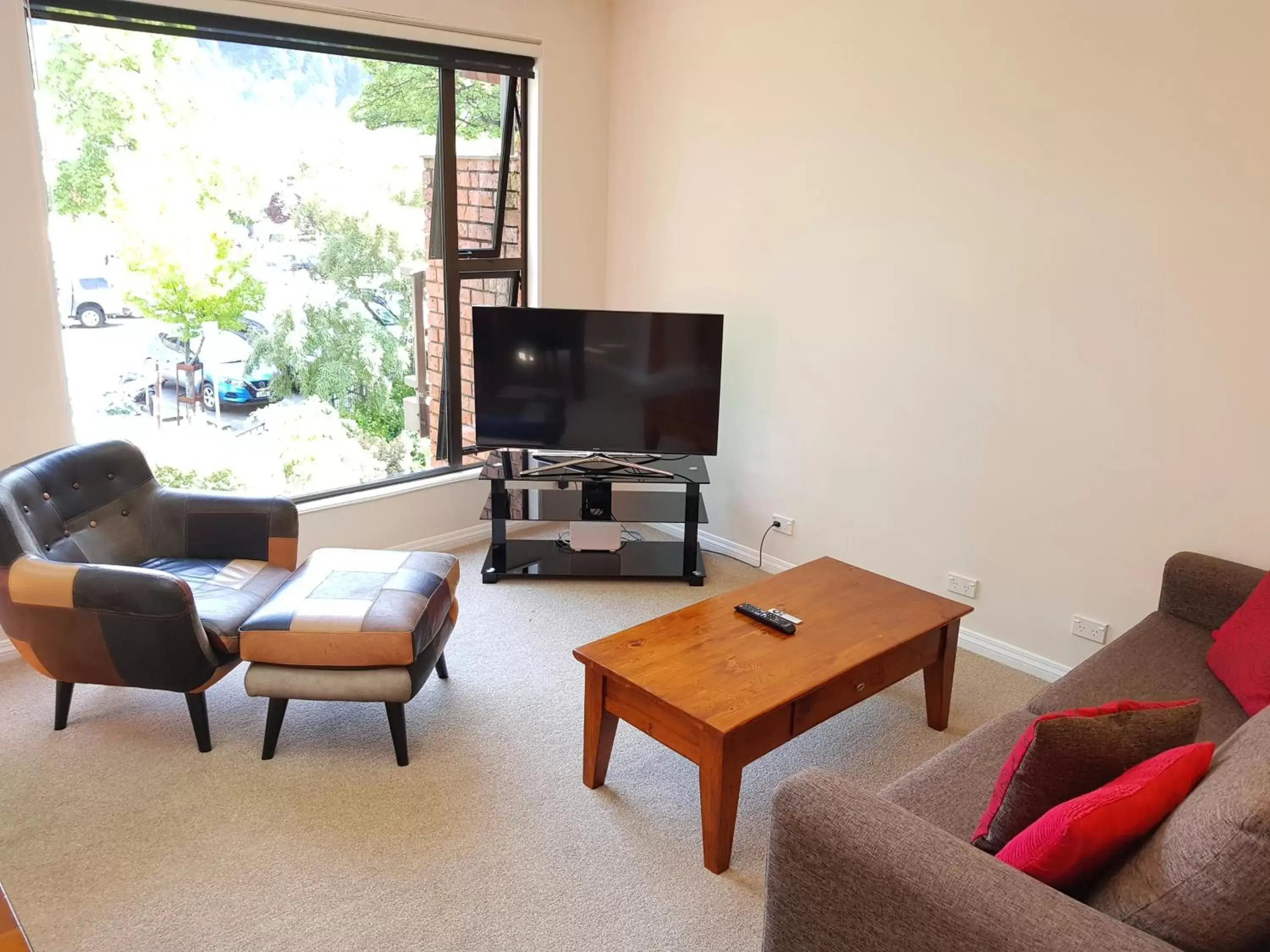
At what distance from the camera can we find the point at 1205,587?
2883mm

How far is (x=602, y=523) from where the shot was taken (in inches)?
177

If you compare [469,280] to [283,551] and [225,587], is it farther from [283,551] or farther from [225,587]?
[225,587]

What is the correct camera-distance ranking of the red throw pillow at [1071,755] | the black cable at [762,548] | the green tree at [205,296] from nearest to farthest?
the red throw pillow at [1071,755], the green tree at [205,296], the black cable at [762,548]

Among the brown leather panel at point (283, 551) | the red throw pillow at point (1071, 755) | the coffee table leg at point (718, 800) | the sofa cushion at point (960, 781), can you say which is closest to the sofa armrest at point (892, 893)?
the red throw pillow at point (1071, 755)

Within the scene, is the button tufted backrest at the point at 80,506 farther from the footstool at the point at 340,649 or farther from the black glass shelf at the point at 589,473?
the black glass shelf at the point at 589,473

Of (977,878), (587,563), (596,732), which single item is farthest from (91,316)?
(977,878)

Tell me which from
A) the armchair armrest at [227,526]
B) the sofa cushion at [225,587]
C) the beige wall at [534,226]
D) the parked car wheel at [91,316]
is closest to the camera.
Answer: the sofa cushion at [225,587]

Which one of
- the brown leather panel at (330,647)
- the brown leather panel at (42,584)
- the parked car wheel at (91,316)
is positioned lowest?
the brown leather panel at (330,647)

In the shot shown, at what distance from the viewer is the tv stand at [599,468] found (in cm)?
432

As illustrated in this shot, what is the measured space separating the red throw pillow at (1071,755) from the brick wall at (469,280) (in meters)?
3.34

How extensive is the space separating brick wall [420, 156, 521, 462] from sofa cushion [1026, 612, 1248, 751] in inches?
117

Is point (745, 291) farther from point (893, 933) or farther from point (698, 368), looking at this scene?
point (893, 933)

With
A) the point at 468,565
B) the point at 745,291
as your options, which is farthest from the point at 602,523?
the point at 745,291

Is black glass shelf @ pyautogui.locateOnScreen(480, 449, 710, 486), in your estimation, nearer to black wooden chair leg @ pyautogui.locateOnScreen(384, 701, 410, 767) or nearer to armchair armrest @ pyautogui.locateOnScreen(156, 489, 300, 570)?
armchair armrest @ pyautogui.locateOnScreen(156, 489, 300, 570)
